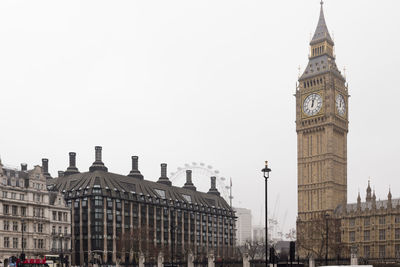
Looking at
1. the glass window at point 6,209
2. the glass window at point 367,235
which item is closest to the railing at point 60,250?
the glass window at point 6,209

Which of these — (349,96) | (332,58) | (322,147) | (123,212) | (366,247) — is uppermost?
(332,58)

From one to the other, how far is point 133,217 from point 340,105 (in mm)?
59748

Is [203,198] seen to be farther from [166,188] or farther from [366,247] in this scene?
[366,247]

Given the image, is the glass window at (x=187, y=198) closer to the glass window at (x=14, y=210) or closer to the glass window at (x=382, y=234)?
the glass window at (x=382, y=234)

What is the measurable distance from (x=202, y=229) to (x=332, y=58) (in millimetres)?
59096

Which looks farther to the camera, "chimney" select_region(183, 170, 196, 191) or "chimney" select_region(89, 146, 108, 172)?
"chimney" select_region(183, 170, 196, 191)

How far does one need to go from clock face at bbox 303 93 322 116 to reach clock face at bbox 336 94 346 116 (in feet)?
15.2

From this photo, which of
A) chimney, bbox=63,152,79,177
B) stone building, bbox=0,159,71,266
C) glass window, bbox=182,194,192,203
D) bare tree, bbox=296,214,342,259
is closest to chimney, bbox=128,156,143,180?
chimney, bbox=63,152,79,177

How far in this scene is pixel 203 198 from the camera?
177250 millimetres

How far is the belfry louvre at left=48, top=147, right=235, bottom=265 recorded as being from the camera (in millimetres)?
130125

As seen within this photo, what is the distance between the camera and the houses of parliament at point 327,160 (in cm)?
13862

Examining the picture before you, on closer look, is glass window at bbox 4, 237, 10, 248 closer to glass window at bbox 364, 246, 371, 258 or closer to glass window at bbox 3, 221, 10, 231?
glass window at bbox 3, 221, 10, 231

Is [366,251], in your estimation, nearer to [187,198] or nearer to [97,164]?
[187,198]

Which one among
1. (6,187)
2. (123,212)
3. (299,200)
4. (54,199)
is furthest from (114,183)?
(299,200)
